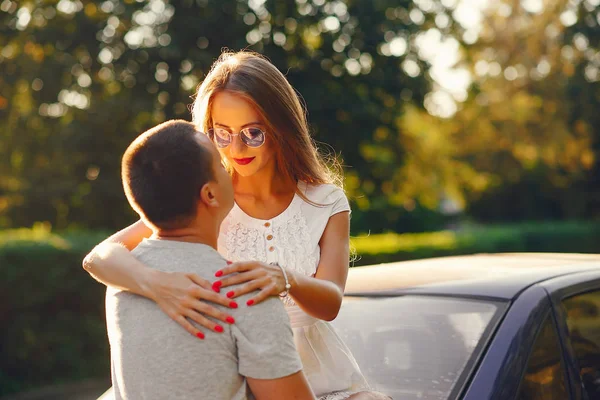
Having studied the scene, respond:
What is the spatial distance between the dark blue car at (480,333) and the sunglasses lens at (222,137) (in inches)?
40.3

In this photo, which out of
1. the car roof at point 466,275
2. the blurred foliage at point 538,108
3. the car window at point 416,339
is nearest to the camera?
the car window at point 416,339

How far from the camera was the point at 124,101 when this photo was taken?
12883 mm

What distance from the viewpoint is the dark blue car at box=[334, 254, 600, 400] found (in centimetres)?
265

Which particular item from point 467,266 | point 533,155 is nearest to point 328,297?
point 467,266

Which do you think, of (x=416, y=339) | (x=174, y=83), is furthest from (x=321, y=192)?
(x=174, y=83)

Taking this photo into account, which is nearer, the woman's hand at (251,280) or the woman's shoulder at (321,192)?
the woman's hand at (251,280)

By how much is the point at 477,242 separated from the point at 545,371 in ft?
43.6

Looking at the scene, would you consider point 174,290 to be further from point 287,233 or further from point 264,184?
point 264,184

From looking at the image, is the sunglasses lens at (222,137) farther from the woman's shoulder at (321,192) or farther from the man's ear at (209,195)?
the man's ear at (209,195)

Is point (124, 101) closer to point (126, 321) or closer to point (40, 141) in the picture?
point (40, 141)

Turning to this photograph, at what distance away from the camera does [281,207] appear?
2.58 m

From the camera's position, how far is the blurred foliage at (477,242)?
12.1 metres

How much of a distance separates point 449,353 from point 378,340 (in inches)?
11.4

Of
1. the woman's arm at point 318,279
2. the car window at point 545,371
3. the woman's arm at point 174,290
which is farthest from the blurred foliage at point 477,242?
the woman's arm at point 174,290
